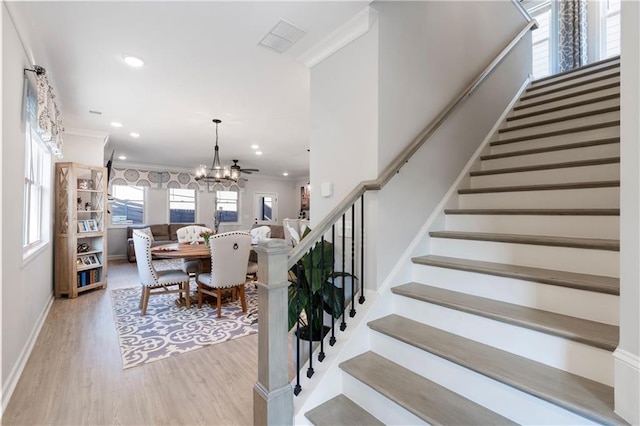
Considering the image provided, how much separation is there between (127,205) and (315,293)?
8321 millimetres

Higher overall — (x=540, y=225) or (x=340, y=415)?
(x=540, y=225)

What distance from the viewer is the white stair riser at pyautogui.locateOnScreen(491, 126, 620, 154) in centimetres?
252

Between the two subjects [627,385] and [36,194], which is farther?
[36,194]

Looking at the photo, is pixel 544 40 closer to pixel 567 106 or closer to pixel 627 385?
pixel 567 106

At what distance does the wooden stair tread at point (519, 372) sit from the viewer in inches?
45.2

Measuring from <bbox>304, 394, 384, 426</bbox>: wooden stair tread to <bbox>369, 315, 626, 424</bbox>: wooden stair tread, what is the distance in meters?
0.43

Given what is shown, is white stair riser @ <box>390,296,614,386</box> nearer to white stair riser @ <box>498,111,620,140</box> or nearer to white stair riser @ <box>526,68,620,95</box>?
white stair riser @ <box>498,111,620,140</box>

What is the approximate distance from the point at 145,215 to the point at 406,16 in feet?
28.2

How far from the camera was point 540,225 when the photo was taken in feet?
6.91

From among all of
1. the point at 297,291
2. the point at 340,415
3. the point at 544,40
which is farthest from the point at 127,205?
the point at 544,40

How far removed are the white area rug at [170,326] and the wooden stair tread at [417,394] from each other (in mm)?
1758

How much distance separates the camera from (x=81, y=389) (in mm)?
2148

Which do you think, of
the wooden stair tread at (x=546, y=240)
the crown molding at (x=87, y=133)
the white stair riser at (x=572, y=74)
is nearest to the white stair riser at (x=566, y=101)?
the white stair riser at (x=572, y=74)

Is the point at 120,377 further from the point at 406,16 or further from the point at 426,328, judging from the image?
the point at 406,16
